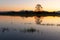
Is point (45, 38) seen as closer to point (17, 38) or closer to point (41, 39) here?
point (41, 39)

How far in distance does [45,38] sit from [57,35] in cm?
165

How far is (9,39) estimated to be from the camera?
16.1 meters

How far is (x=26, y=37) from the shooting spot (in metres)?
17.0

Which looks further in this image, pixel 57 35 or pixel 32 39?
pixel 57 35

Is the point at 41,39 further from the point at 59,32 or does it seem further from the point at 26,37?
the point at 59,32

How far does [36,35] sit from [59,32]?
95.7 inches

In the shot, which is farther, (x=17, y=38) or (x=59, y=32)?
(x=59, y=32)

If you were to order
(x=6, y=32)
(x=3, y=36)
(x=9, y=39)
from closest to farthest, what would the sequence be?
(x=9, y=39)
(x=3, y=36)
(x=6, y=32)

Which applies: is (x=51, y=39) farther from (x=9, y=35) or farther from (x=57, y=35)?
(x=9, y=35)

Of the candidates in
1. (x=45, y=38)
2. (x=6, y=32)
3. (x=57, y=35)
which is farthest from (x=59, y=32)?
(x=6, y=32)

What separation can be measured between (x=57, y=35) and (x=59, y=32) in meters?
1.37

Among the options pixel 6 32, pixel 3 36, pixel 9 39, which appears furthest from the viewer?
pixel 6 32

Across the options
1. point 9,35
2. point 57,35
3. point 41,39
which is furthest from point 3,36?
point 57,35

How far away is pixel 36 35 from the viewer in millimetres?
18109
